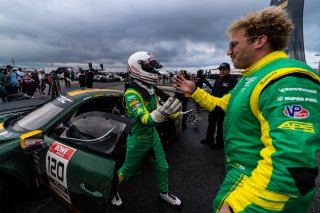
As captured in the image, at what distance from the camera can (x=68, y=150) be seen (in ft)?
5.48

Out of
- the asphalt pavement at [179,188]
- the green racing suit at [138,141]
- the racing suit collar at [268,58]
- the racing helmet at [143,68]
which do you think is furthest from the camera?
the asphalt pavement at [179,188]

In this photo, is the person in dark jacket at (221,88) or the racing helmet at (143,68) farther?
the person in dark jacket at (221,88)

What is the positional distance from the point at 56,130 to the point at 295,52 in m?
9.07

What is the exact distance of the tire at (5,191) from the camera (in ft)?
6.09

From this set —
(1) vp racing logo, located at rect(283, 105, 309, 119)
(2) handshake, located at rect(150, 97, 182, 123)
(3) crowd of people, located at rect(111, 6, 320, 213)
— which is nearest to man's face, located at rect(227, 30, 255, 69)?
(3) crowd of people, located at rect(111, 6, 320, 213)

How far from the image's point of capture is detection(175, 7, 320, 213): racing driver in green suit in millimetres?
624

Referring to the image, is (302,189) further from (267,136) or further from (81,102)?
(81,102)

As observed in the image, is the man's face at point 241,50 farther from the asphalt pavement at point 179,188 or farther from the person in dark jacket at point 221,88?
the person in dark jacket at point 221,88

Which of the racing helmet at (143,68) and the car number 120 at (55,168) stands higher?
the racing helmet at (143,68)

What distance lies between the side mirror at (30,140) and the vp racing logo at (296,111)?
200 cm

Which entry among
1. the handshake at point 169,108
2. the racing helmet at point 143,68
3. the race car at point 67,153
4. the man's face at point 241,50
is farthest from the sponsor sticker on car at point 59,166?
the man's face at point 241,50

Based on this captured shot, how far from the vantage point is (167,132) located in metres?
3.79

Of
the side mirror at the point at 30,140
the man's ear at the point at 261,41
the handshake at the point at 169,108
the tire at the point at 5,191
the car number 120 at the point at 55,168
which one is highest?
the man's ear at the point at 261,41

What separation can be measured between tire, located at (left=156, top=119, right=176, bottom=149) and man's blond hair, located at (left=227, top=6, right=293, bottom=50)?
2790mm
